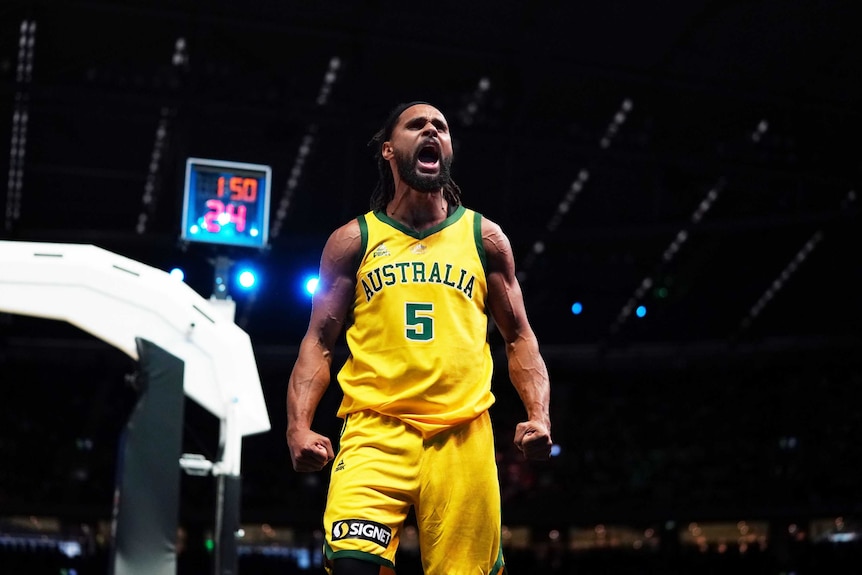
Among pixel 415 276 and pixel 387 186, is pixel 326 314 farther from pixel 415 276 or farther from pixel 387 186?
pixel 387 186

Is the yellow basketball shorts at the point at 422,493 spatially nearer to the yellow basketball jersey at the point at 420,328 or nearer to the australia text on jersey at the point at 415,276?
the yellow basketball jersey at the point at 420,328

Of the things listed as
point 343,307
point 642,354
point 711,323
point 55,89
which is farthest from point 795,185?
point 343,307

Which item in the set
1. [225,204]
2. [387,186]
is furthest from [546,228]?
[387,186]

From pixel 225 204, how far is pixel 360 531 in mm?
5051

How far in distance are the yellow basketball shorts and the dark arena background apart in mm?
2606

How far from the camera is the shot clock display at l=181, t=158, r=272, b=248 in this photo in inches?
298

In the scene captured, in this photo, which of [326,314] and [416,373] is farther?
[326,314]

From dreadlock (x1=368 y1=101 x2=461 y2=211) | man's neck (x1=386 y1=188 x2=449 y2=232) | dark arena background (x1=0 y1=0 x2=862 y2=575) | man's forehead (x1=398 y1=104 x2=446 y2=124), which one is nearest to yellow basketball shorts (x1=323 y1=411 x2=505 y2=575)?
man's neck (x1=386 y1=188 x2=449 y2=232)

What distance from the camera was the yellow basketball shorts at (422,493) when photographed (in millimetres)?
2971

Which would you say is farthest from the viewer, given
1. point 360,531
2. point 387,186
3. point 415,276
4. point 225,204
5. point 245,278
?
point 245,278

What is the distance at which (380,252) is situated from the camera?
3.26m

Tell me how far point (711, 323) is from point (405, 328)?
20045 millimetres

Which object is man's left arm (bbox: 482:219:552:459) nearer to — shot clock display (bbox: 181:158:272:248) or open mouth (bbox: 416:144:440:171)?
open mouth (bbox: 416:144:440:171)

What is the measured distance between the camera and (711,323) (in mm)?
22344
